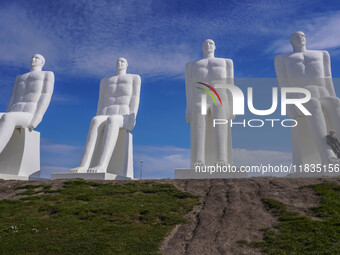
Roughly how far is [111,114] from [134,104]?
0.91 m

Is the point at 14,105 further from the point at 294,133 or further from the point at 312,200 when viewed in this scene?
the point at 312,200

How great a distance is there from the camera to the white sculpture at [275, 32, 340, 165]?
12859 mm

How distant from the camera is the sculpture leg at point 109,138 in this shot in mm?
13325

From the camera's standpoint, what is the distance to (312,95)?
13.3 m

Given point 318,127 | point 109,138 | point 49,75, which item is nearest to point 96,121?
point 109,138

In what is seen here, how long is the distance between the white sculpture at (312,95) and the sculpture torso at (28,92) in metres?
8.82

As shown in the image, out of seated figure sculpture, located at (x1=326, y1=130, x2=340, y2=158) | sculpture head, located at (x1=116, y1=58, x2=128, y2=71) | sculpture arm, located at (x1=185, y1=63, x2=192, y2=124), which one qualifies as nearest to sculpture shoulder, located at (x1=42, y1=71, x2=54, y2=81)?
sculpture head, located at (x1=116, y1=58, x2=128, y2=71)

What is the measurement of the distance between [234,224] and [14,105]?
10615 mm

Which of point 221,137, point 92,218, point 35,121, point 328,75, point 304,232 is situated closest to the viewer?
point 304,232

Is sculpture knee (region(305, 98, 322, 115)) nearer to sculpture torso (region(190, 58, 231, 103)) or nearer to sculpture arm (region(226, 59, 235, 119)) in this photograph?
sculpture arm (region(226, 59, 235, 119))

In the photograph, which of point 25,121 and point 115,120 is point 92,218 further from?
point 25,121

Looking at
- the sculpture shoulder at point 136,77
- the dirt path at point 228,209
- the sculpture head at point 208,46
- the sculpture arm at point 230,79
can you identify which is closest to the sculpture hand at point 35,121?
the dirt path at point 228,209

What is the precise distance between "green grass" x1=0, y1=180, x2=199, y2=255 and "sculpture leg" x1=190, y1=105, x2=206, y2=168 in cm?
230

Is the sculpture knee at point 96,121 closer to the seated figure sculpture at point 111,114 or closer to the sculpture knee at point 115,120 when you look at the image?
the seated figure sculpture at point 111,114
